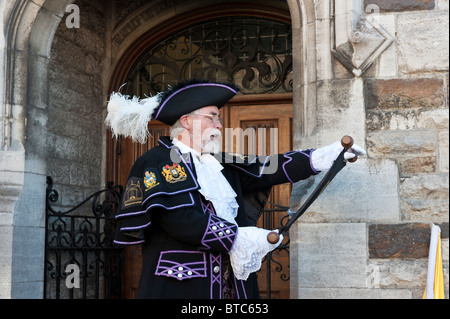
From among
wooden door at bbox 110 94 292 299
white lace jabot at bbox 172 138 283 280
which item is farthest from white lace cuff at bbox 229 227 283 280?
wooden door at bbox 110 94 292 299

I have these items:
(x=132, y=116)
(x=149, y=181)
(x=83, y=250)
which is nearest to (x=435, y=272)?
(x=149, y=181)

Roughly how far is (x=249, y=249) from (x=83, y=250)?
7.99 ft

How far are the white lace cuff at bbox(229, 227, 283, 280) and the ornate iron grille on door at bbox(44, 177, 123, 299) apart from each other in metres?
2.02

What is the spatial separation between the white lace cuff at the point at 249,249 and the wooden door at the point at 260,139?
6.95ft

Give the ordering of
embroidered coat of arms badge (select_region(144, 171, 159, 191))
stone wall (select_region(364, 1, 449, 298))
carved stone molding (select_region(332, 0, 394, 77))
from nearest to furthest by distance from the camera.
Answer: embroidered coat of arms badge (select_region(144, 171, 159, 191))
stone wall (select_region(364, 1, 449, 298))
carved stone molding (select_region(332, 0, 394, 77))

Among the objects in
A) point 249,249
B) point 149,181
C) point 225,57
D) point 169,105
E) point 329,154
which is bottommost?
point 249,249

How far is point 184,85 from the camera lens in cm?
376

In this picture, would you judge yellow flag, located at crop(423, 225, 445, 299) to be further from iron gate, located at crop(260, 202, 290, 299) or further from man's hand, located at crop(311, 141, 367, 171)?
iron gate, located at crop(260, 202, 290, 299)

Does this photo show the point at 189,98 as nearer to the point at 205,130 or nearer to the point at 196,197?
the point at 205,130

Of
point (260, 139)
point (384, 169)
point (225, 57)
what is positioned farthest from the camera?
point (225, 57)

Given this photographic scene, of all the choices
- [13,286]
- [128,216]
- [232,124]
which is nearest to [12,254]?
[13,286]

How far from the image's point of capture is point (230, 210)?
3.66 m

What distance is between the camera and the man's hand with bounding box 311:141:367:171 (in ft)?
11.8

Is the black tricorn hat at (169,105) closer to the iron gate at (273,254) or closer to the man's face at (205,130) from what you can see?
the man's face at (205,130)
